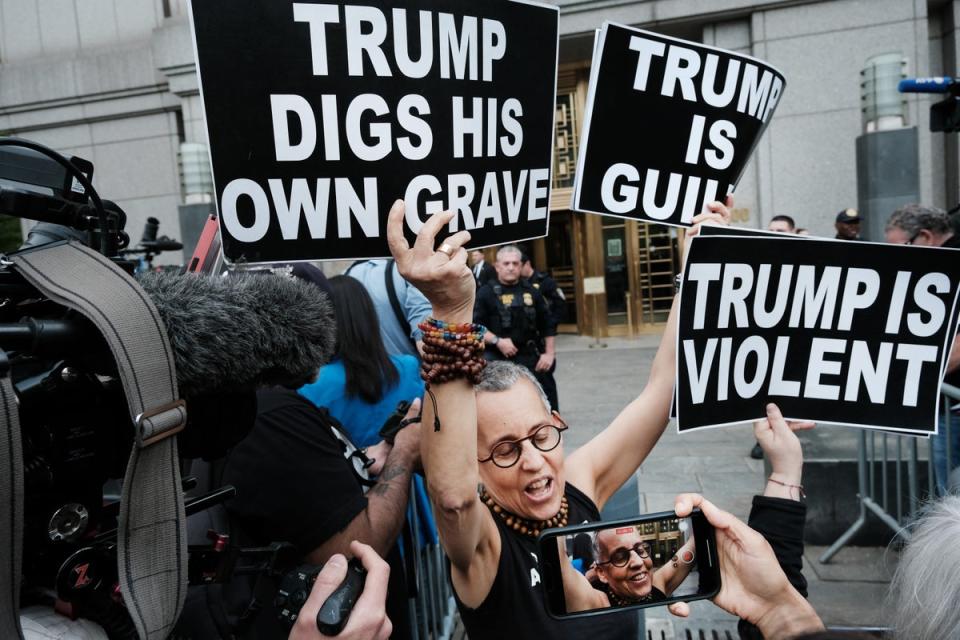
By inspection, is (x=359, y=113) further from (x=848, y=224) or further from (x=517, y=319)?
(x=848, y=224)

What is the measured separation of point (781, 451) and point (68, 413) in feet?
5.06

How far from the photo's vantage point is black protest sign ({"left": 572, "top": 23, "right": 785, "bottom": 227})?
7.35 feet

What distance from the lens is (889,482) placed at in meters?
4.10

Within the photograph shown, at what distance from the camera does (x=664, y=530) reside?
131cm

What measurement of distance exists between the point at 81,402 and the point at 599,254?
39.9 ft

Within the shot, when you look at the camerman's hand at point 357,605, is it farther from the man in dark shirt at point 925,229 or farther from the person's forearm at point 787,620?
the man in dark shirt at point 925,229

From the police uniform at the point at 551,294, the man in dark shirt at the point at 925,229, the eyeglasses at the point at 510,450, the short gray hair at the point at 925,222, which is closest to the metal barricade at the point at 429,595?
the eyeglasses at the point at 510,450

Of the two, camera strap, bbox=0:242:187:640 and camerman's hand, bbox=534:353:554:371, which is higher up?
camera strap, bbox=0:242:187:640

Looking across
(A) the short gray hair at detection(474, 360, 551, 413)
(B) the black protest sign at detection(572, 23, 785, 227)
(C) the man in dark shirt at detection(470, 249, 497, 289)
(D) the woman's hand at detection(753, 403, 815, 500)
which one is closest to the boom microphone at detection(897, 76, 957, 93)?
(B) the black protest sign at detection(572, 23, 785, 227)

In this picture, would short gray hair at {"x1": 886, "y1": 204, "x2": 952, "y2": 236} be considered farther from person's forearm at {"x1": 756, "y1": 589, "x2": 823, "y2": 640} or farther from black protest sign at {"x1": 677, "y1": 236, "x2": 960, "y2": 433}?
person's forearm at {"x1": 756, "y1": 589, "x2": 823, "y2": 640}

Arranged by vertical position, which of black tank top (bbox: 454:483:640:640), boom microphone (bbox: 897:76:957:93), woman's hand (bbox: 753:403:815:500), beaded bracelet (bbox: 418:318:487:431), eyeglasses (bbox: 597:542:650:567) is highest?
boom microphone (bbox: 897:76:957:93)

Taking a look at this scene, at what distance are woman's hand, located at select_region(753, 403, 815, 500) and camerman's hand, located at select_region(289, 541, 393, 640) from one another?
941mm

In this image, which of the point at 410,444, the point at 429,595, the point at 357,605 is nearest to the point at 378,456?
the point at 410,444

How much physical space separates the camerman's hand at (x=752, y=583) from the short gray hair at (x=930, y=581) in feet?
0.77
